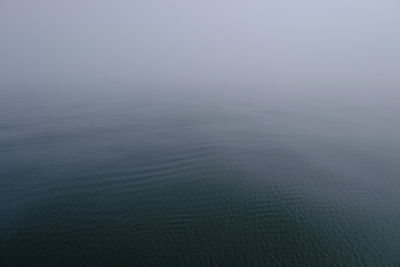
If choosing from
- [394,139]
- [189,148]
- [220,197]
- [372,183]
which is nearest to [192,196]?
[220,197]

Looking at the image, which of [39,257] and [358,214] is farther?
[358,214]

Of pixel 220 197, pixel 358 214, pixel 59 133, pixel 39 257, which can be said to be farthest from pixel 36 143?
pixel 358 214

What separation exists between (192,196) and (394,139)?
41.0 metres

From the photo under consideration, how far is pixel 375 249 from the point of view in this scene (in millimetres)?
24734

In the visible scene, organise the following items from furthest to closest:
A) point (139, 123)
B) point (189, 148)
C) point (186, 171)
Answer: point (139, 123) < point (189, 148) < point (186, 171)

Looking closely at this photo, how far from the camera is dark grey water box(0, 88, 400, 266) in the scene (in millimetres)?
24781

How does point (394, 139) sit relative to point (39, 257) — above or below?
above

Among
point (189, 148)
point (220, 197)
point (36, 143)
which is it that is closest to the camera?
point (220, 197)

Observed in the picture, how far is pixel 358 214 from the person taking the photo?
2923 cm

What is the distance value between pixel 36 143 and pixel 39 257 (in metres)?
34.2

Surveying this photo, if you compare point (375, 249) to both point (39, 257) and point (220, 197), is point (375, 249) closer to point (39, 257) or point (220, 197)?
point (220, 197)

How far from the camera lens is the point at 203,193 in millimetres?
33594

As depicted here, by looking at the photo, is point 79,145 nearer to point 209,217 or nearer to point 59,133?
point 59,133

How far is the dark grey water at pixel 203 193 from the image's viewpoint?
24.8 metres
